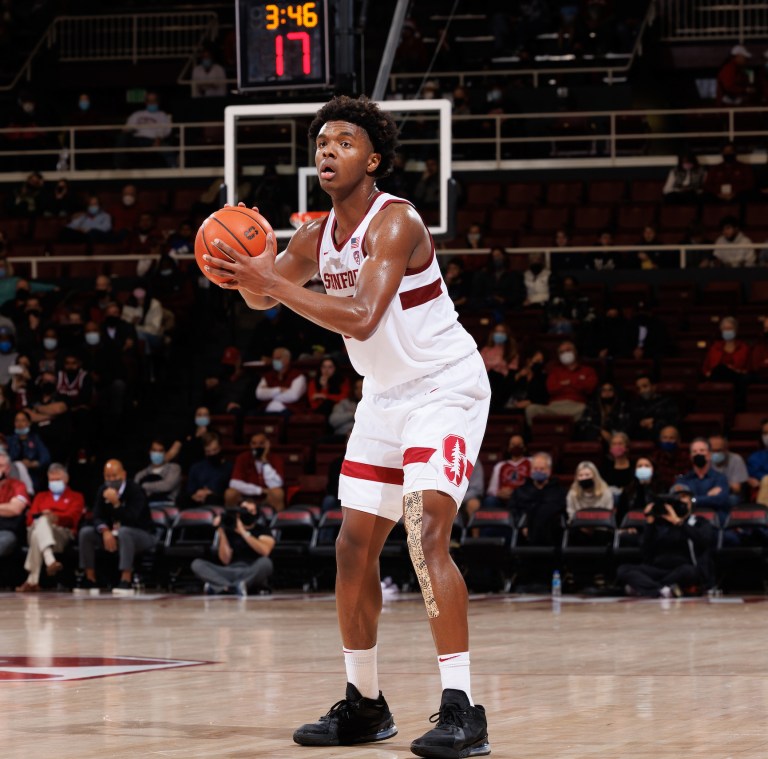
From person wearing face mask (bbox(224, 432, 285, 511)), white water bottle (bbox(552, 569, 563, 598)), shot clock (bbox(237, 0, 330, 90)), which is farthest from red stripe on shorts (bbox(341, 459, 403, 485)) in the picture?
person wearing face mask (bbox(224, 432, 285, 511))

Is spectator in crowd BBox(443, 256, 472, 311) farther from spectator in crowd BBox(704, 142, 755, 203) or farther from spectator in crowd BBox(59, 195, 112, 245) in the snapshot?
spectator in crowd BBox(59, 195, 112, 245)

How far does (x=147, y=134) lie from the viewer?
25.6m

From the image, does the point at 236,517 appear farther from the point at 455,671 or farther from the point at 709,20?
the point at 709,20

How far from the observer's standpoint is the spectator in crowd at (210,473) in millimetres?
17094

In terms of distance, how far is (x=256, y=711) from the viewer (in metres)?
6.16

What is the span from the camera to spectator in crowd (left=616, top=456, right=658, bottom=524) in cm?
1552

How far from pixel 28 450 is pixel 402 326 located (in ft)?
42.7

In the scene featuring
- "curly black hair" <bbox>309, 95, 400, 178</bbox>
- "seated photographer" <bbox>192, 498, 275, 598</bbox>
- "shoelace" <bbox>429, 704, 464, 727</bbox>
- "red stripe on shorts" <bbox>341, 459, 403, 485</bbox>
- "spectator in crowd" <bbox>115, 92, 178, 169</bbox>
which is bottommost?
"seated photographer" <bbox>192, 498, 275, 598</bbox>

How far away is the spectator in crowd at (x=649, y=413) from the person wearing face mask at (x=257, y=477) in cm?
400

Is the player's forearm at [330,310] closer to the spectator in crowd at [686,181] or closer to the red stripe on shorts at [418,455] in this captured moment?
the red stripe on shorts at [418,455]

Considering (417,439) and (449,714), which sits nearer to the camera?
(449,714)

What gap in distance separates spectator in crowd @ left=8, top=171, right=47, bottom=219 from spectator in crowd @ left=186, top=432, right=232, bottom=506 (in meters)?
8.37

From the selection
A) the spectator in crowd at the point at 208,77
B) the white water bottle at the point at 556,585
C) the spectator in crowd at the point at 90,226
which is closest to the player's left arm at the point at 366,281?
the white water bottle at the point at 556,585

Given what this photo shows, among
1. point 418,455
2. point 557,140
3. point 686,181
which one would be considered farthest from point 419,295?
point 557,140
